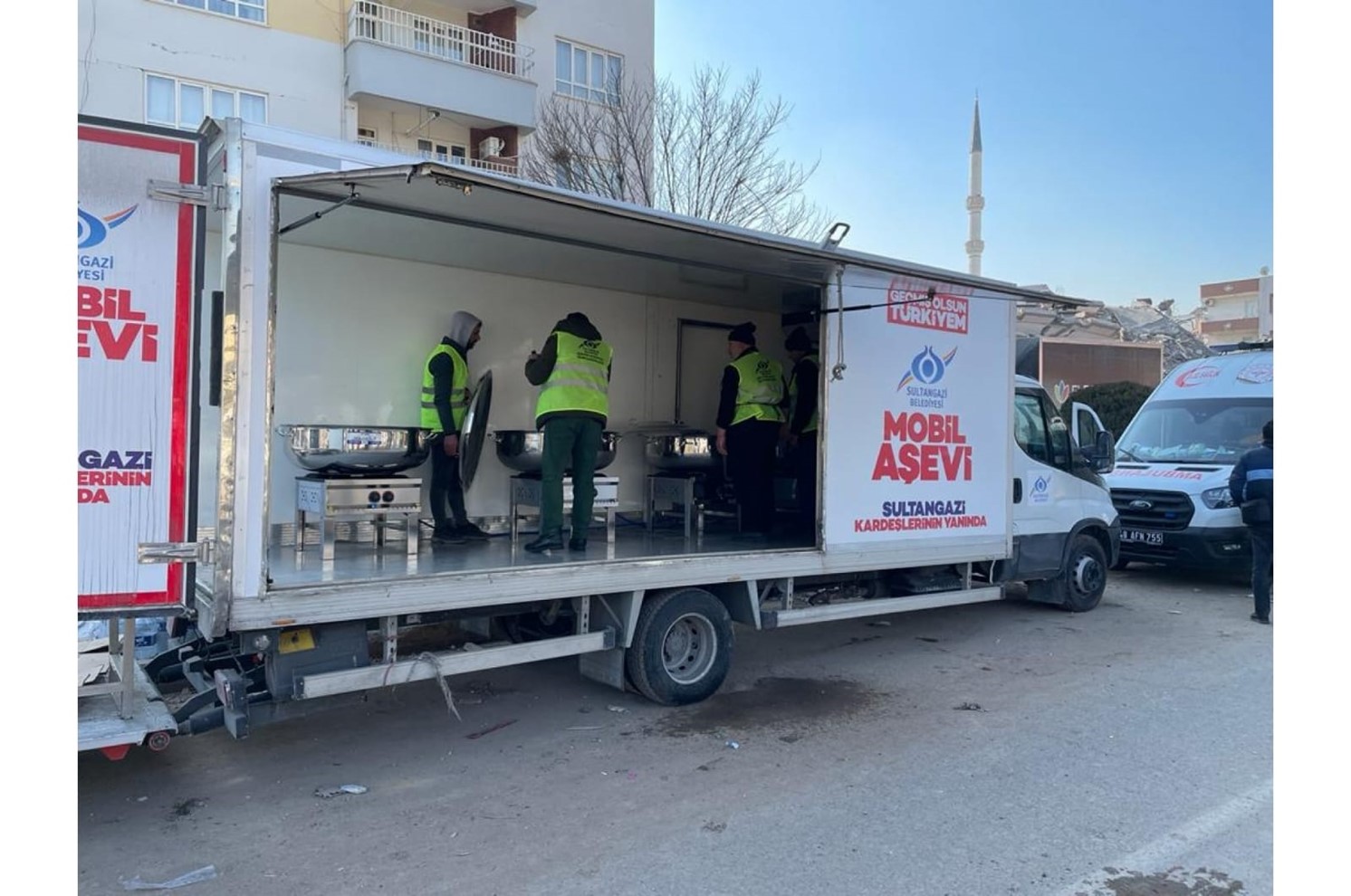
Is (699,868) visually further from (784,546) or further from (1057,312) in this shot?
(1057,312)

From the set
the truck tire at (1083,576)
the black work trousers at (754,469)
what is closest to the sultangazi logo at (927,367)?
the black work trousers at (754,469)

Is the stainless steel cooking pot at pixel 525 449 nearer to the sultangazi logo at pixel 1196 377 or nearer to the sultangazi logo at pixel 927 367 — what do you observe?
the sultangazi logo at pixel 927 367

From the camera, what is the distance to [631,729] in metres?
5.49

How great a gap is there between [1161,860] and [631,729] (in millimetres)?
2751

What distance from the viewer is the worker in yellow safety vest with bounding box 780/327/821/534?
26.4ft

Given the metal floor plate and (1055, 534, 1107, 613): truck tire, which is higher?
the metal floor plate

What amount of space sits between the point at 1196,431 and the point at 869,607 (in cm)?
723

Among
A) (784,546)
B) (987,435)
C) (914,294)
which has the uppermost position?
(914,294)

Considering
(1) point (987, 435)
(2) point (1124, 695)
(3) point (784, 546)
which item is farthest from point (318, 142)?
(2) point (1124, 695)

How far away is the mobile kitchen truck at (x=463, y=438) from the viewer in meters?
3.85

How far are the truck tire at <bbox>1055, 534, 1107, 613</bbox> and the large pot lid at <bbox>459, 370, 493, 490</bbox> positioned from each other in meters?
5.28

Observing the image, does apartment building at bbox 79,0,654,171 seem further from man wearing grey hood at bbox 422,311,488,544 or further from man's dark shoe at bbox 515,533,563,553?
man's dark shoe at bbox 515,533,563,553

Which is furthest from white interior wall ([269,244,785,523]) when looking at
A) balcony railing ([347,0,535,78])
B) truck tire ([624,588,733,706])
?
balcony railing ([347,0,535,78])
